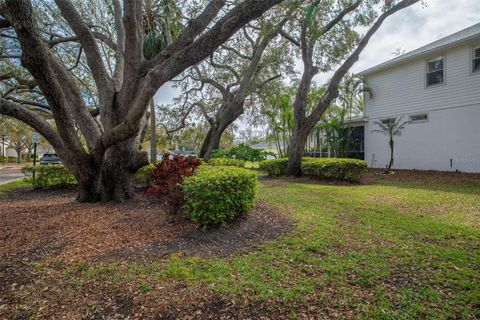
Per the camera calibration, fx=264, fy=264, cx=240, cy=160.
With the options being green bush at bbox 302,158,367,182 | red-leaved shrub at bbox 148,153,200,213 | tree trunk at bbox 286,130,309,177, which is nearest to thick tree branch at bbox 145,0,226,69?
red-leaved shrub at bbox 148,153,200,213

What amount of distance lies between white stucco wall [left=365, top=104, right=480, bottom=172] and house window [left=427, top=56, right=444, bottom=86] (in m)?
1.36

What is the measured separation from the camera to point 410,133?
12062 millimetres

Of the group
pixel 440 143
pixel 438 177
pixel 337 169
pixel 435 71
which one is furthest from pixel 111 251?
pixel 435 71

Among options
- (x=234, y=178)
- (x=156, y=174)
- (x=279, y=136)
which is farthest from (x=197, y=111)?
(x=234, y=178)

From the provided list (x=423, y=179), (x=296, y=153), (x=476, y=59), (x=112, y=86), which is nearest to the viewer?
(x=112, y=86)

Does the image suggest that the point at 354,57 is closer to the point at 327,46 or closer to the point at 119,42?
the point at 327,46

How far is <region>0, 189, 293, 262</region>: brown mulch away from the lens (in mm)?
3250

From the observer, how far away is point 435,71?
11328mm

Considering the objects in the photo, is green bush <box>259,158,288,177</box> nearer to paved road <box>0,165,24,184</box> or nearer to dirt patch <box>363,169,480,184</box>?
dirt patch <box>363,169,480,184</box>

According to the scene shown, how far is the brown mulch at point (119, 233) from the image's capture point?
3.25m

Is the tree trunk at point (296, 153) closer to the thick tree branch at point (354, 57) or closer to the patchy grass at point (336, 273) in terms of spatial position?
the thick tree branch at point (354, 57)

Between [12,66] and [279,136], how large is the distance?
42.6ft

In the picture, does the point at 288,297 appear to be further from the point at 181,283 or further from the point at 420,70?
the point at 420,70

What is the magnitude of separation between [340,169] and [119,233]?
743 centimetres
